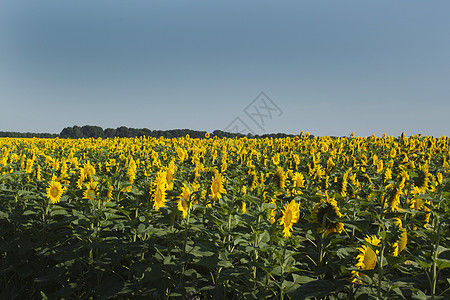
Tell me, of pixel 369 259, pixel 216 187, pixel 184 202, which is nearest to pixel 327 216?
pixel 369 259

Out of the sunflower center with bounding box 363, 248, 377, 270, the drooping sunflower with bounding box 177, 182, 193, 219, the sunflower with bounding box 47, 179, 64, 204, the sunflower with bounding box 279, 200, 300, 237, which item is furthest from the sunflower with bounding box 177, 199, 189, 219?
the sunflower with bounding box 47, 179, 64, 204

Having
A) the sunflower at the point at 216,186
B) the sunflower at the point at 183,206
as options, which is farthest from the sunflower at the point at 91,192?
the sunflower at the point at 216,186

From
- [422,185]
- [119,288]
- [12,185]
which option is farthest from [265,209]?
[12,185]

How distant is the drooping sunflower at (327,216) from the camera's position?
10.4 ft

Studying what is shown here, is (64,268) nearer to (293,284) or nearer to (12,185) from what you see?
(12,185)

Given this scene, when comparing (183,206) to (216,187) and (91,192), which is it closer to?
(216,187)

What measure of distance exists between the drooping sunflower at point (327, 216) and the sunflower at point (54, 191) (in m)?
4.23

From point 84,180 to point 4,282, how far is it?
2.23 m

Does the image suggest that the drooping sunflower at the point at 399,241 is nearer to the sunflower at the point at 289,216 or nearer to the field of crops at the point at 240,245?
the field of crops at the point at 240,245

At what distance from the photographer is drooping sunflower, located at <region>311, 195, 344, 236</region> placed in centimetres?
317

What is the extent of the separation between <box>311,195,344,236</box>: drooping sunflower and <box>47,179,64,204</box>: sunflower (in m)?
4.23

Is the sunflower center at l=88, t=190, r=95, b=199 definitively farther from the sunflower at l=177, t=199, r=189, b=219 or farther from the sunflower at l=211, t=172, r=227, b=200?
the sunflower at l=211, t=172, r=227, b=200

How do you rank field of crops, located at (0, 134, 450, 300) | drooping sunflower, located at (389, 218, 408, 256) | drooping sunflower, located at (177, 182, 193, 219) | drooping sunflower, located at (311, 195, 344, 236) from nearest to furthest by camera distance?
drooping sunflower, located at (389, 218, 408, 256), field of crops, located at (0, 134, 450, 300), drooping sunflower, located at (311, 195, 344, 236), drooping sunflower, located at (177, 182, 193, 219)

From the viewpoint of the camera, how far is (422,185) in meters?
4.39
